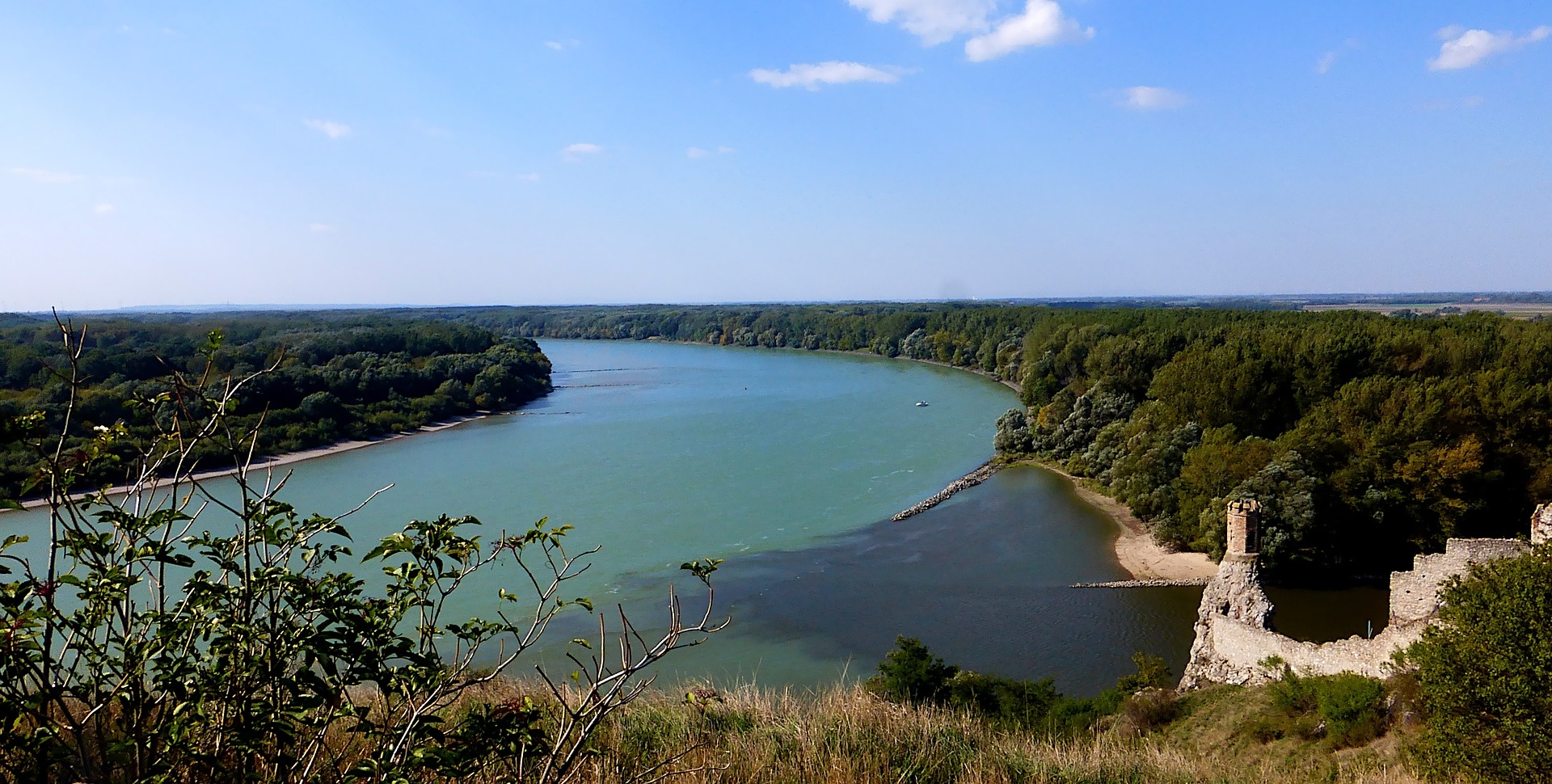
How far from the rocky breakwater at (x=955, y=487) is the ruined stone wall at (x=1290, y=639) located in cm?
1217

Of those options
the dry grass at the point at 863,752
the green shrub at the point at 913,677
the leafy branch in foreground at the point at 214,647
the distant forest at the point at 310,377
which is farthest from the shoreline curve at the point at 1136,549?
the distant forest at the point at 310,377

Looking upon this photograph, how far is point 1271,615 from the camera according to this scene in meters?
10.7

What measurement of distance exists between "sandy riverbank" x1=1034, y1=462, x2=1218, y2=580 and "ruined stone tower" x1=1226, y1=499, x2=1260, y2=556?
20.0 feet

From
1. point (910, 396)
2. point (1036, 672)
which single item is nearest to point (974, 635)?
point (1036, 672)

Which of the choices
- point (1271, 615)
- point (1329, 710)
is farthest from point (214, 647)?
point (1271, 615)

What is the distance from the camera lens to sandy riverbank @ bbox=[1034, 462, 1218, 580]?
18453mm

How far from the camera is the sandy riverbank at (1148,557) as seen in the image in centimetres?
1845

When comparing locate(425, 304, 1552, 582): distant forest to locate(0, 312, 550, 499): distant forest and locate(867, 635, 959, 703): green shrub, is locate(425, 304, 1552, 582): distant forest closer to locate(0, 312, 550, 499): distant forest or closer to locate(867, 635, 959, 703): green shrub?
locate(867, 635, 959, 703): green shrub

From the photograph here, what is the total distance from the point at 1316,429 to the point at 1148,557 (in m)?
5.00

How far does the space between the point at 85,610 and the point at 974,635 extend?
14653 millimetres

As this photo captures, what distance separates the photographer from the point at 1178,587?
17.8 m

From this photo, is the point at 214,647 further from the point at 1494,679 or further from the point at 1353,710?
the point at 1353,710

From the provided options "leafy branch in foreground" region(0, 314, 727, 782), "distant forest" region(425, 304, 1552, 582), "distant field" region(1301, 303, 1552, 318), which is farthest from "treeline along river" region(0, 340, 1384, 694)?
"distant field" region(1301, 303, 1552, 318)

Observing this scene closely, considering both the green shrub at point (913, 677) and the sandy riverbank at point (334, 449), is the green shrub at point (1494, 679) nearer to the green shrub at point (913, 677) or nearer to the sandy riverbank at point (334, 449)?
the green shrub at point (913, 677)
